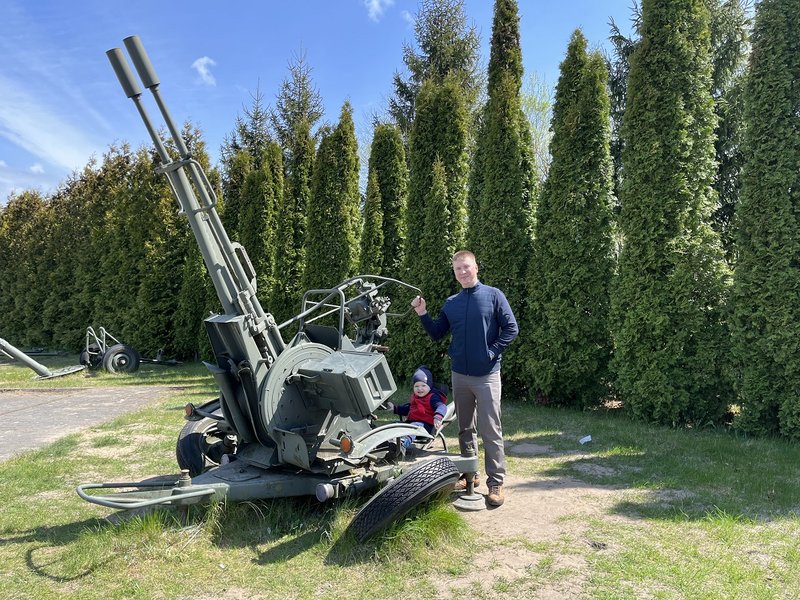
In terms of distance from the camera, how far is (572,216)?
7766 millimetres

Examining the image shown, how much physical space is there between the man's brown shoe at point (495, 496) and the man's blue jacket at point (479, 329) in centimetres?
81

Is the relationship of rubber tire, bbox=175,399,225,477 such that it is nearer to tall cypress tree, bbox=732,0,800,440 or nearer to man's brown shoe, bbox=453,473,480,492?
man's brown shoe, bbox=453,473,480,492

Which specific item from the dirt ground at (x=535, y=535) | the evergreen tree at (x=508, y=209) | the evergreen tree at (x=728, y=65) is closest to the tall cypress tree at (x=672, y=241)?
the evergreen tree at (x=508, y=209)

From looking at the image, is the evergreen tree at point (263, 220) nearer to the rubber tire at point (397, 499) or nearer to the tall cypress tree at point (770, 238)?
the tall cypress tree at point (770, 238)

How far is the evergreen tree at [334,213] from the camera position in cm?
1109

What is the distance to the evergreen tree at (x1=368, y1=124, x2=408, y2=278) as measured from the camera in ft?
34.3

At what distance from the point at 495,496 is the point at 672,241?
413 centimetres

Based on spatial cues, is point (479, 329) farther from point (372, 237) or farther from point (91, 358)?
point (91, 358)

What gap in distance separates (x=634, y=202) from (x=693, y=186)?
0.65m

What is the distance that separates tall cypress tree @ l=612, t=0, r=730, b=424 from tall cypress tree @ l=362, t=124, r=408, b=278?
4224 millimetres

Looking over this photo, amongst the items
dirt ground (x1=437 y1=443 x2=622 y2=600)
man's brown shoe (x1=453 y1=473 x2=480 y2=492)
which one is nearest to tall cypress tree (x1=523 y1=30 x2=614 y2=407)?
dirt ground (x1=437 y1=443 x2=622 y2=600)

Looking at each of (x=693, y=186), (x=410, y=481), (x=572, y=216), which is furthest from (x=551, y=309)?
(x=410, y=481)

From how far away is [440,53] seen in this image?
2123 centimetres

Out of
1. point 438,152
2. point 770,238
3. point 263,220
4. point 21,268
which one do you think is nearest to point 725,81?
point 438,152
